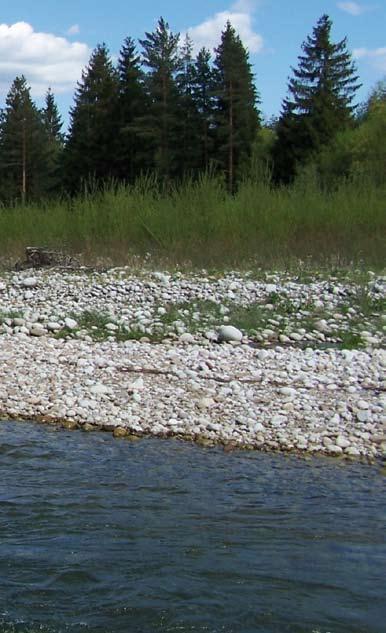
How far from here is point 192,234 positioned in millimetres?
17062

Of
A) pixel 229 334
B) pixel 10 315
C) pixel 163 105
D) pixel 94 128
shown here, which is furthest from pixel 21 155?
pixel 229 334

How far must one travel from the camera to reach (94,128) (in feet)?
153

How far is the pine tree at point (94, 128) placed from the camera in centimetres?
4612

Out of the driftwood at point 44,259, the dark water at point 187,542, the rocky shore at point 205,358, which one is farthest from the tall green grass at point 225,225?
the dark water at point 187,542

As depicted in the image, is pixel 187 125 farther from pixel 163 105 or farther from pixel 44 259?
pixel 44 259

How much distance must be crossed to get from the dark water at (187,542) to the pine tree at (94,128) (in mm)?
40558

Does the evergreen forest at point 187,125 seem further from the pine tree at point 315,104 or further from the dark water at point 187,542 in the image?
the dark water at point 187,542

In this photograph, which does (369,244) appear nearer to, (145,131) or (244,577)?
(244,577)

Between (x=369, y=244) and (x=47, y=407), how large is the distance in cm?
1056

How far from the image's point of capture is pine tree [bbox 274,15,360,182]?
→ 42.1 meters

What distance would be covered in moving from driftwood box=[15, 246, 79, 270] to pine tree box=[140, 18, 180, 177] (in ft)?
80.0

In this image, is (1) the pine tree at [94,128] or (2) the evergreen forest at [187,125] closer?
(2) the evergreen forest at [187,125]

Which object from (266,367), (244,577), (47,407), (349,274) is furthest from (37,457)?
(349,274)

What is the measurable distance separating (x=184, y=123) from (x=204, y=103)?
1792 millimetres
